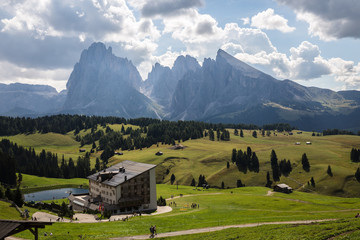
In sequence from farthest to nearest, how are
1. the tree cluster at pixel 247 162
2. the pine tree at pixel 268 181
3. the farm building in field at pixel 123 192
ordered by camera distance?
the tree cluster at pixel 247 162 < the pine tree at pixel 268 181 < the farm building in field at pixel 123 192

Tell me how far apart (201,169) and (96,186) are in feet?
328

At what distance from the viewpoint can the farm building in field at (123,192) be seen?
94.1 meters

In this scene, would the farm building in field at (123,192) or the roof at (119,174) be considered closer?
the farm building in field at (123,192)

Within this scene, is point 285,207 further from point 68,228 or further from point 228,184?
point 228,184

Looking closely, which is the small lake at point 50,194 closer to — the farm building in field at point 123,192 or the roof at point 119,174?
the farm building in field at point 123,192

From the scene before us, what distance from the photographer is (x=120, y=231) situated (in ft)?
173

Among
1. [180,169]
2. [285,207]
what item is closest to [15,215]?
[285,207]

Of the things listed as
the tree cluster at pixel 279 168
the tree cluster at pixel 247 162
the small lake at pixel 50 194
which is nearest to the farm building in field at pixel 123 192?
the small lake at pixel 50 194

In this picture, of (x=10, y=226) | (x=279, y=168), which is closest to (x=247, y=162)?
(x=279, y=168)

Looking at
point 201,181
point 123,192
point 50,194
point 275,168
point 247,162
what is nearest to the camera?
point 123,192

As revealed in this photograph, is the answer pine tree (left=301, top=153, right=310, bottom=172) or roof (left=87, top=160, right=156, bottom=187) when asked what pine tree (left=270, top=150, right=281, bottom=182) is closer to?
pine tree (left=301, top=153, right=310, bottom=172)

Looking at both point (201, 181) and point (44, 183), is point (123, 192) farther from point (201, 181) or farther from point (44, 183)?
point (44, 183)

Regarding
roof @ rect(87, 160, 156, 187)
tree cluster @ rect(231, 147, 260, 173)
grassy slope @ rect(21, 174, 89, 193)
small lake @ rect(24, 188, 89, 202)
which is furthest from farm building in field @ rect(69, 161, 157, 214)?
tree cluster @ rect(231, 147, 260, 173)

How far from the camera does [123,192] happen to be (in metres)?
95.0
